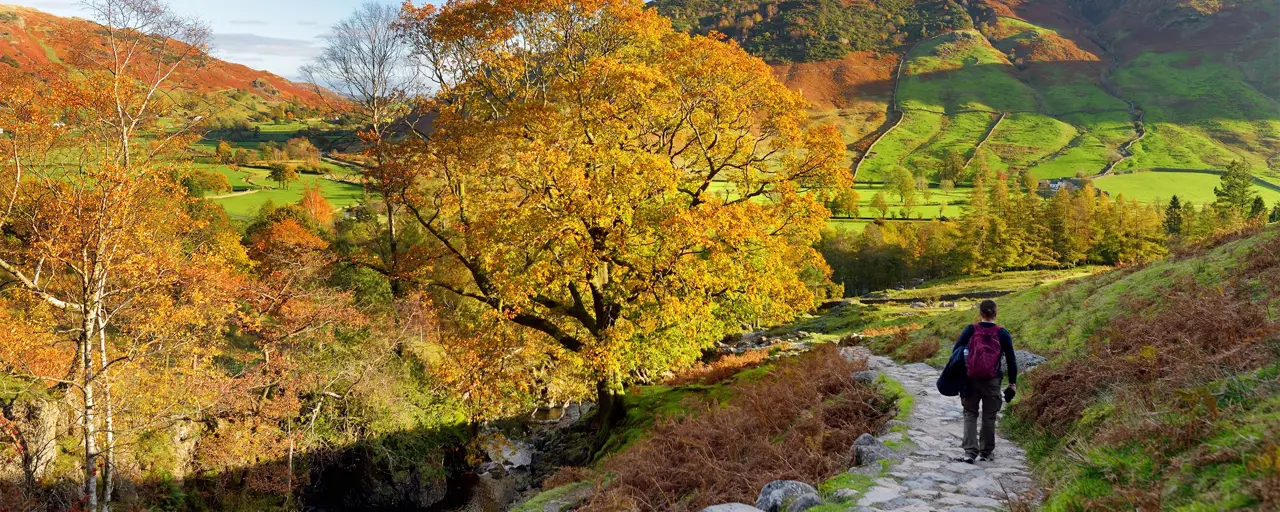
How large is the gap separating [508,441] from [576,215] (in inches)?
600

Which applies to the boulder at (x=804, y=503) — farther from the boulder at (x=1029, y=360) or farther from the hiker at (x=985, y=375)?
the boulder at (x=1029, y=360)

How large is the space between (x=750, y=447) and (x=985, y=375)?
417cm

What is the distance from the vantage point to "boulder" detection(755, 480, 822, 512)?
7.88 meters

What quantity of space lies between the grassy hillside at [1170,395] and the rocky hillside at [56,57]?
81.3 feet

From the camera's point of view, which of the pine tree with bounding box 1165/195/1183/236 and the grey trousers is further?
the pine tree with bounding box 1165/195/1183/236

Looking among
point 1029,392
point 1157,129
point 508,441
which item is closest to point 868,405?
point 1029,392

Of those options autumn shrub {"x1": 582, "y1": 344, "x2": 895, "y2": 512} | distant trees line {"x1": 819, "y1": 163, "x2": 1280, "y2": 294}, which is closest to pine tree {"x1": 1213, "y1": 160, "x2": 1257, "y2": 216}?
distant trees line {"x1": 819, "y1": 163, "x2": 1280, "y2": 294}

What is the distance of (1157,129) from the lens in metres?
169

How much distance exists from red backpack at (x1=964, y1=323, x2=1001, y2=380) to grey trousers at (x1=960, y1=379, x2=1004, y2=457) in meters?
0.14

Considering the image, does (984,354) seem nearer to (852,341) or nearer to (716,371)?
(716,371)

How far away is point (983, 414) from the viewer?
29.2 feet

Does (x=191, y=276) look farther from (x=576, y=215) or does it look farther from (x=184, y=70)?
(x=576, y=215)

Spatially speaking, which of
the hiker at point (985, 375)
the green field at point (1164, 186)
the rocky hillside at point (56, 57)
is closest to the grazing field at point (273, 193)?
the rocky hillside at point (56, 57)

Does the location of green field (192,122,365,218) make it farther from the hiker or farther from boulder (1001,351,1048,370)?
the hiker
